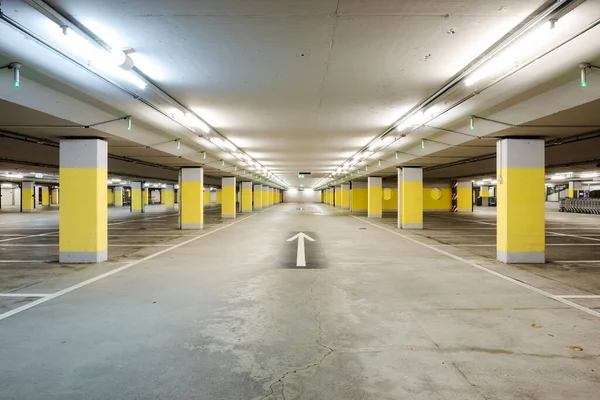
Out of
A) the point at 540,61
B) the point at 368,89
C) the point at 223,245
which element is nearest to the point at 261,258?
the point at 223,245

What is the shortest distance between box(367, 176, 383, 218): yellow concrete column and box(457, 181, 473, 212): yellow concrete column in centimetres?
1292

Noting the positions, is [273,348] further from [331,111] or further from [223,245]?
[223,245]

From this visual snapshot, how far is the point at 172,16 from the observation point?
4.05m

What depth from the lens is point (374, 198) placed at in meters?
25.2

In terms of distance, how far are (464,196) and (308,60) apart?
32957 millimetres

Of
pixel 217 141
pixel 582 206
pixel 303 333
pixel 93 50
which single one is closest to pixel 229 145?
pixel 217 141

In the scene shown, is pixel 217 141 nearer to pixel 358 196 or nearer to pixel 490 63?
pixel 490 63

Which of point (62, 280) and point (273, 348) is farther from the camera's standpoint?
point (62, 280)

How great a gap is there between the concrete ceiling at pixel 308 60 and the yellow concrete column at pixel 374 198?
15.7m

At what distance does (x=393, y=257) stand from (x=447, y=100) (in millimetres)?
4083

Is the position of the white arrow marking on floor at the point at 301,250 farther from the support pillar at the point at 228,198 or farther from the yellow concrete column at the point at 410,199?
the support pillar at the point at 228,198

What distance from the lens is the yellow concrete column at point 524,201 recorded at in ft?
27.9

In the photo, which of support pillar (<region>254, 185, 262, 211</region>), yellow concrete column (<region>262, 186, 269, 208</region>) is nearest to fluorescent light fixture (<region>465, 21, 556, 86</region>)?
support pillar (<region>254, 185, 262, 211</region>)

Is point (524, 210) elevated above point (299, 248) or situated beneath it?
elevated above
